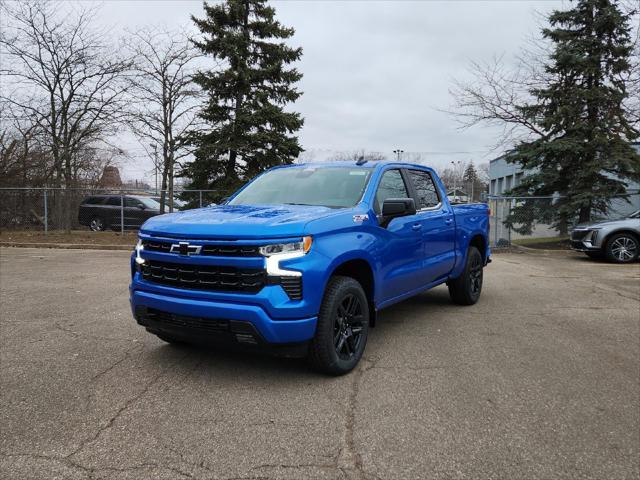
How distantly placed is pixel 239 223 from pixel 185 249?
46 cm

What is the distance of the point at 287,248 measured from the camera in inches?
140

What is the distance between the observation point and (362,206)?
14.5ft

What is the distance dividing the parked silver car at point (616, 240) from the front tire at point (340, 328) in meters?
10.7

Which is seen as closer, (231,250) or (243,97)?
(231,250)

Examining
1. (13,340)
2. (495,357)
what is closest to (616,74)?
(495,357)

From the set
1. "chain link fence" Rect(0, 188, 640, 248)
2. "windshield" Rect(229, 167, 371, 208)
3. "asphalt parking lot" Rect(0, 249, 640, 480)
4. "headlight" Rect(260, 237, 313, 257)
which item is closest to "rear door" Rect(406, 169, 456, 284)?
"asphalt parking lot" Rect(0, 249, 640, 480)

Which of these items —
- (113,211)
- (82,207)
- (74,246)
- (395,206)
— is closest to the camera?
(395,206)

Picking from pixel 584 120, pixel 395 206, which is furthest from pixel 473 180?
pixel 395 206

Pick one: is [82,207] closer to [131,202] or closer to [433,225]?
[131,202]

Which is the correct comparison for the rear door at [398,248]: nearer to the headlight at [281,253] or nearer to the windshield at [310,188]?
the windshield at [310,188]

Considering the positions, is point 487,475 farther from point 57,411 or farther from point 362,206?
point 57,411

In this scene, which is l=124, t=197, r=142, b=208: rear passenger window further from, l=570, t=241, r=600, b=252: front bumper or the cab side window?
the cab side window

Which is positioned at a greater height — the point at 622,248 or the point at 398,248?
the point at 398,248

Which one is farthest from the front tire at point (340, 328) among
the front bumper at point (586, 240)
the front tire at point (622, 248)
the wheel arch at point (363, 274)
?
the front tire at point (622, 248)
